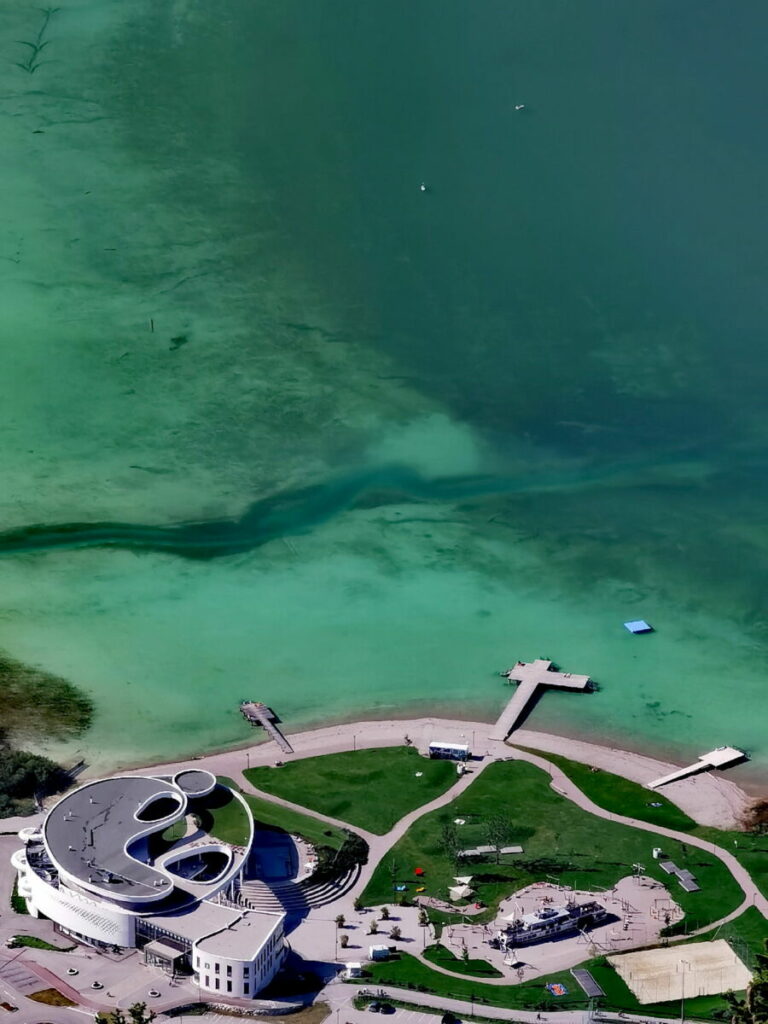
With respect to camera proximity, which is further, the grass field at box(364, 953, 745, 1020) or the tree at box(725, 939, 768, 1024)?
the grass field at box(364, 953, 745, 1020)

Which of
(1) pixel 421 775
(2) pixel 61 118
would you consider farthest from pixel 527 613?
(2) pixel 61 118

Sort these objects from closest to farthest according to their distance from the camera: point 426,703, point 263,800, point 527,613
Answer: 1. point 263,800
2. point 426,703
3. point 527,613

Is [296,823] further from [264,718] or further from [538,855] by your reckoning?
[538,855]

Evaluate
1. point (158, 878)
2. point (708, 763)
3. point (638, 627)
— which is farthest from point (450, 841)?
point (638, 627)

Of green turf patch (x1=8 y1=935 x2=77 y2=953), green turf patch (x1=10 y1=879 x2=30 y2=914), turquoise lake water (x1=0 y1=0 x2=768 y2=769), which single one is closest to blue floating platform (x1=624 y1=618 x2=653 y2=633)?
turquoise lake water (x1=0 y1=0 x2=768 y2=769)

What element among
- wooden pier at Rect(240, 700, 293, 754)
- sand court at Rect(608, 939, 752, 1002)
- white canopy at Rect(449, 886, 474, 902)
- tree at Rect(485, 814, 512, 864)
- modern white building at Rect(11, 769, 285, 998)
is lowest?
wooden pier at Rect(240, 700, 293, 754)

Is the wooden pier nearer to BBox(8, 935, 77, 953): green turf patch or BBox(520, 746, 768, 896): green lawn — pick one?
BBox(520, 746, 768, 896): green lawn

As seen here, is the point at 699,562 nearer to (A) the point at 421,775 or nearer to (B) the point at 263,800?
(A) the point at 421,775
